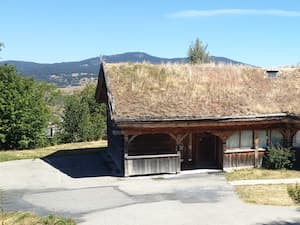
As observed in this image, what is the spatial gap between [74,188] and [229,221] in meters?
7.98

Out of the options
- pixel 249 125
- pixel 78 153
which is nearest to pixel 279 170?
pixel 249 125

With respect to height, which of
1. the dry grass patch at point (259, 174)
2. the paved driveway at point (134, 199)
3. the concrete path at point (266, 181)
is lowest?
the paved driveway at point (134, 199)

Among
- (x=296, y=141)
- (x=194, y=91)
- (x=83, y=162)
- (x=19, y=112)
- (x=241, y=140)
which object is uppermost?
(x=194, y=91)

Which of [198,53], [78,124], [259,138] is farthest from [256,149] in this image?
[198,53]

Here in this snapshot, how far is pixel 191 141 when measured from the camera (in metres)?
26.3

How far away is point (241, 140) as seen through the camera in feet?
83.7

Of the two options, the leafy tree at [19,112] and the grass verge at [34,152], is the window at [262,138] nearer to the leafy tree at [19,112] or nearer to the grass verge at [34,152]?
the grass verge at [34,152]

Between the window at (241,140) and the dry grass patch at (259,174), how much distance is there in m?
1.38

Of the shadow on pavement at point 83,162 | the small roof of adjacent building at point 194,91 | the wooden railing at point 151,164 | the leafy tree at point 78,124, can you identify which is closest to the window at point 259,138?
the small roof of adjacent building at point 194,91

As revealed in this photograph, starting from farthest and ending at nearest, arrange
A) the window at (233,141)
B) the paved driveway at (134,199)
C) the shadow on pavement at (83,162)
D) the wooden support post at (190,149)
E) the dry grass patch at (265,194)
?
the wooden support post at (190,149)
the window at (233,141)
the shadow on pavement at (83,162)
the dry grass patch at (265,194)
the paved driveway at (134,199)

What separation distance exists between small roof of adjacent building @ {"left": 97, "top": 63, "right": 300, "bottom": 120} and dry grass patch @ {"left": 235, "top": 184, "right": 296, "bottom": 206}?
439 centimetres

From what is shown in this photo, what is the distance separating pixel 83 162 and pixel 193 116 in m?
7.80

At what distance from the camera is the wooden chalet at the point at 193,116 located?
23.7m

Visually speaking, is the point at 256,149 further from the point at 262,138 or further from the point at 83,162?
the point at 83,162
